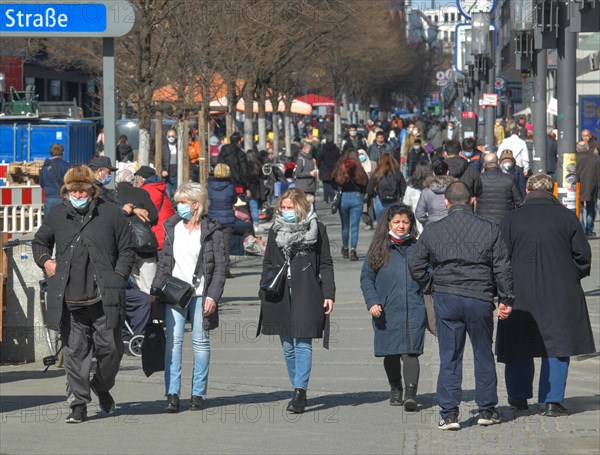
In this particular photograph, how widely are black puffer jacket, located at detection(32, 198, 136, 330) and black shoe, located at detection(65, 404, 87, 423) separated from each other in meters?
0.57

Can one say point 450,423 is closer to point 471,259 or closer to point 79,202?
point 471,259

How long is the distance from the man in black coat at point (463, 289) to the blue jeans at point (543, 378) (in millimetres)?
547

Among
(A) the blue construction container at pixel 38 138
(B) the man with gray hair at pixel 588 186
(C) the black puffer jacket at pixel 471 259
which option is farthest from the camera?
(A) the blue construction container at pixel 38 138

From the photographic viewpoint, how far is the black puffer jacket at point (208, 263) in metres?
9.73

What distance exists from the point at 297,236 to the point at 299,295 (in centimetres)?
39

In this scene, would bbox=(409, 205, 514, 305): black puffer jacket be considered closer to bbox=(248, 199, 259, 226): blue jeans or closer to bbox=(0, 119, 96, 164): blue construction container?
bbox=(248, 199, 259, 226): blue jeans

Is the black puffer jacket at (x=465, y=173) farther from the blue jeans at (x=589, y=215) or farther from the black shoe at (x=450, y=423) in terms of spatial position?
the black shoe at (x=450, y=423)

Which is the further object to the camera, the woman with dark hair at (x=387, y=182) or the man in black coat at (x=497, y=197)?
the woman with dark hair at (x=387, y=182)

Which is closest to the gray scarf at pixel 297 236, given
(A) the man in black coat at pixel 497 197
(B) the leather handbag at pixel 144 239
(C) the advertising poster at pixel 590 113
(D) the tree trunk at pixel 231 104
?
(B) the leather handbag at pixel 144 239

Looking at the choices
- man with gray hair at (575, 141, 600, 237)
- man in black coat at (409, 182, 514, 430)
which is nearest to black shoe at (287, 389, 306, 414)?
man in black coat at (409, 182, 514, 430)

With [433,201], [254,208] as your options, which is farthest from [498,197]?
[254,208]

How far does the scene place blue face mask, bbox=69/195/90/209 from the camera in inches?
367

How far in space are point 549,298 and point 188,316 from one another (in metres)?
2.43

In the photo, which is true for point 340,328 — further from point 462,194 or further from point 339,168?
point 339,168
